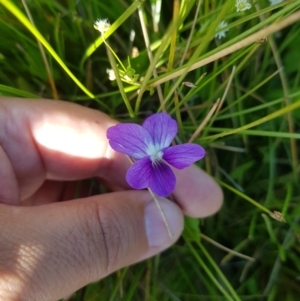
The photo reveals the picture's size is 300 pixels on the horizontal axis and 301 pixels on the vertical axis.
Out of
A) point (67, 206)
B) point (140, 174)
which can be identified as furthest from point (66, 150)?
point (140, 174)

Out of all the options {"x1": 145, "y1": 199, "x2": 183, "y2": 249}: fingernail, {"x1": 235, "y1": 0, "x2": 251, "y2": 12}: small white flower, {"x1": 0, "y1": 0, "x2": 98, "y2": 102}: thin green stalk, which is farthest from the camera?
{"x1": 145, "y1": 199, "x2": 183, "y2": 249}: fingernail

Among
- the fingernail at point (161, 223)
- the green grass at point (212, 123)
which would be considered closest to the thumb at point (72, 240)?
the fingernail at point (161, 223)

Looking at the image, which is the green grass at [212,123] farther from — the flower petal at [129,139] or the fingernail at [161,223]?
the flower petal at [129,139]

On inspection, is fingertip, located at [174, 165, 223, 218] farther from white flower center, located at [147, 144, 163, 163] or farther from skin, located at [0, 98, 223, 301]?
white flower center, located at [147, 144, 163, 163]

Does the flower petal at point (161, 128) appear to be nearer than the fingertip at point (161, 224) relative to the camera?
Yes

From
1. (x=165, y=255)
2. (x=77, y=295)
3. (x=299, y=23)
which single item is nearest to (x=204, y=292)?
(x=165, y=255)

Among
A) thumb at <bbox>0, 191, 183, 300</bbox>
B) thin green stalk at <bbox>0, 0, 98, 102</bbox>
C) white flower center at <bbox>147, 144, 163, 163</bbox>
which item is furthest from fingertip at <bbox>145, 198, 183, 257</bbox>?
thin green stalk at <bbox>0, 0, 98, 102</bbox>

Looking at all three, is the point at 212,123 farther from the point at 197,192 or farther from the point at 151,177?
the point at 151,177
